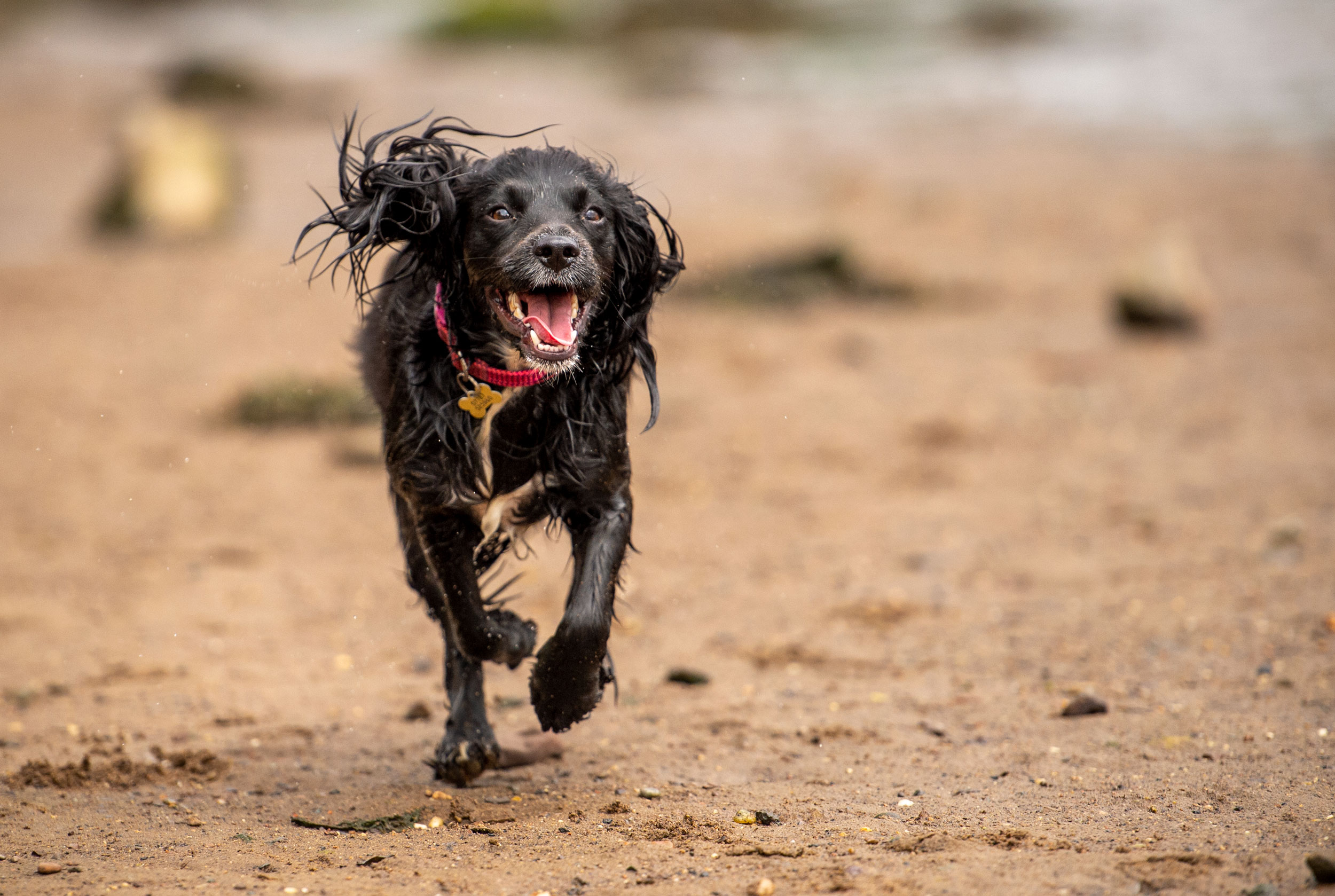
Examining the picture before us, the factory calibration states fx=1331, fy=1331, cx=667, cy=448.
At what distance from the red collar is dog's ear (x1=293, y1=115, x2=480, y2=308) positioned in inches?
7.5

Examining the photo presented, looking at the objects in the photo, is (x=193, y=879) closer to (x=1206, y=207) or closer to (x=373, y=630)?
(x=373, y=630)

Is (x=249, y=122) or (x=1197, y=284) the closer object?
(x=1197, y=284)

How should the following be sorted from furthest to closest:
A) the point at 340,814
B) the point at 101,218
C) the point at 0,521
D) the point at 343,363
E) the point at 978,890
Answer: the point at 101,218 → the point at 343,363 → the point at 0,521 → the point at 340,814 → the point at 978,890

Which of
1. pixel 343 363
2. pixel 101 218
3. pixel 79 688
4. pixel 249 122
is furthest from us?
pixel 249 122

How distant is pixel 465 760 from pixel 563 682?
54cm

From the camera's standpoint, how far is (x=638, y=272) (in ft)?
12.9

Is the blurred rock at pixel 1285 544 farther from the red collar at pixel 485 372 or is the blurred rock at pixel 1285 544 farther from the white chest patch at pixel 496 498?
the red collar at pixel 485 372

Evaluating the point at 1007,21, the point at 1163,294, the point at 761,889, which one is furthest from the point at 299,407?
the point at 1007,21

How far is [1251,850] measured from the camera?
313 cm

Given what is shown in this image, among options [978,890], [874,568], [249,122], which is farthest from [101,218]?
[978,890]

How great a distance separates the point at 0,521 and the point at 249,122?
11969 mm

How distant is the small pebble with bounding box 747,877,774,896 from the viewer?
9.93ft

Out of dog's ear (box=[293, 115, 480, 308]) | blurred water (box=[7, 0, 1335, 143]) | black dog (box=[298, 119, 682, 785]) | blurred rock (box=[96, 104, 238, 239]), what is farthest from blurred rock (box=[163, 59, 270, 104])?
black dog (box=[298, 119, 682, 785])

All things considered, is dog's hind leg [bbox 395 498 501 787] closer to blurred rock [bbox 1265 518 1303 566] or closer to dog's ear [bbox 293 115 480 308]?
dog's ear [bbox 293 115 480 308]
